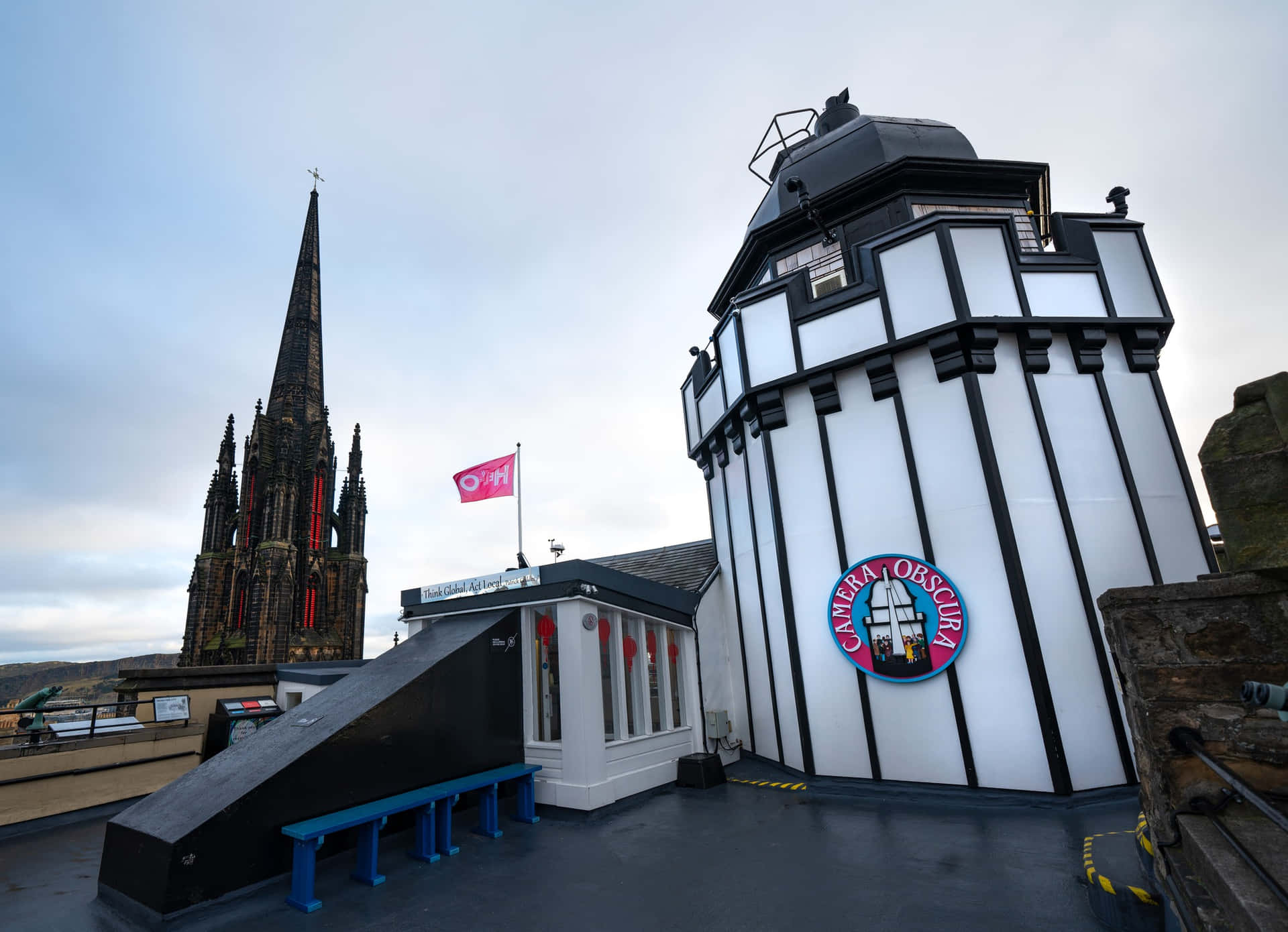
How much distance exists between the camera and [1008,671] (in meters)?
8.16

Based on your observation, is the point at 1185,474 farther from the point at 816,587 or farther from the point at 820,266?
the point at 820,266

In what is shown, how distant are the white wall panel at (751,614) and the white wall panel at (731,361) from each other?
147cm

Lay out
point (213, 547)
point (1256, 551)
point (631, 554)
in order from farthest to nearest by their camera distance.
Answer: point (213, 547), point (631, 554), point (1256, 551)

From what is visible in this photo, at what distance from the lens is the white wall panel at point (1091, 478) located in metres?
8.38

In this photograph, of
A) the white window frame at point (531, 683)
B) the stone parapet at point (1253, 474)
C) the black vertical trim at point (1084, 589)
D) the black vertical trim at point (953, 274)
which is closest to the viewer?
the stone parapet at point (1253, 474)

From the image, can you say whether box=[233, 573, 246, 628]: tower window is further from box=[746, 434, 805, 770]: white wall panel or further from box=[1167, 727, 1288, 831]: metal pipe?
box=[1167, 727, 1288, 831]: metal pipe

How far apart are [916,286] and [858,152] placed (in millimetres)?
4683

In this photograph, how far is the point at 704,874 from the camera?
231 inches

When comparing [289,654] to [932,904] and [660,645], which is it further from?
[932,904]

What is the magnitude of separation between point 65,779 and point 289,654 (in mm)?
45678

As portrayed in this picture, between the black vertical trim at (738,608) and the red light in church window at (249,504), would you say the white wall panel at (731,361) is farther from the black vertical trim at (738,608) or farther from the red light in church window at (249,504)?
the red light in church window at (249,504)

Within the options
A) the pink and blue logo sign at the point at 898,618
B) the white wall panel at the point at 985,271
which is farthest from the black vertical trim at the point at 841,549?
the white wall panel at the point at 985,271

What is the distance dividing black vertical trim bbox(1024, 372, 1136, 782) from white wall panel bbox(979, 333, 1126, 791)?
0.14 feet

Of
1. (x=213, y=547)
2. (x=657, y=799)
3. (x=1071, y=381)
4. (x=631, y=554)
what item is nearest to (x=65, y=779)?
(x=657, y=799)
